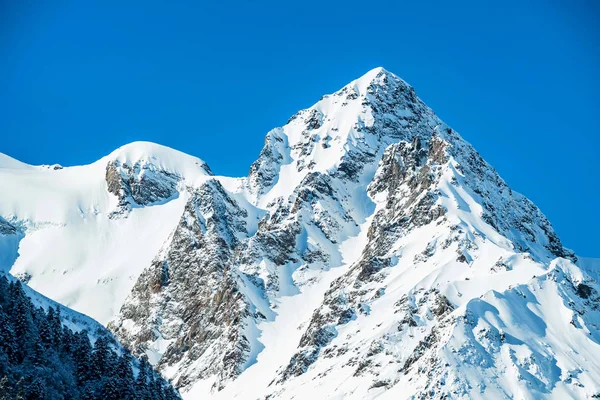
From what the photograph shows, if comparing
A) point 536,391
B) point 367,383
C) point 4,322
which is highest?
point 4,322

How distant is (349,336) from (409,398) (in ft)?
148

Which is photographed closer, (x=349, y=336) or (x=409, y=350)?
(x=409, y=350)

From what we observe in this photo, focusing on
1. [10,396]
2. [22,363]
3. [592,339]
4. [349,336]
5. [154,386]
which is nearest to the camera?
[10,396]

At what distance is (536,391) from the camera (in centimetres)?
14650

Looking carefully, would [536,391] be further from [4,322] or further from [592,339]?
[4,322]

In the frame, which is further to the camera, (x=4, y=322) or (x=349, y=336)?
(x=349, y=336)

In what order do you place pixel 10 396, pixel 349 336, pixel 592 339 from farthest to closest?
pixel 349 336
pixel 592 339
pixel 10 396

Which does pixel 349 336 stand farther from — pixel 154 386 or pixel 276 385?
pixel 154 386

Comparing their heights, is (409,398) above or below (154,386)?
below

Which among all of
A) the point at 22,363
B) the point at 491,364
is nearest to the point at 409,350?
the point at 491,364

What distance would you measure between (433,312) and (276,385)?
35.6 m

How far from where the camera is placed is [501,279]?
178375 mm

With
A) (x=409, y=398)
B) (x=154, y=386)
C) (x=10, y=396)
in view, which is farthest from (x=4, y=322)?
(x=409, y=398)

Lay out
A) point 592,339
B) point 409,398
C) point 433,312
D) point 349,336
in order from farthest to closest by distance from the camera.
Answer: point 349,336, point 433,312, point 592,339, point 409,398
